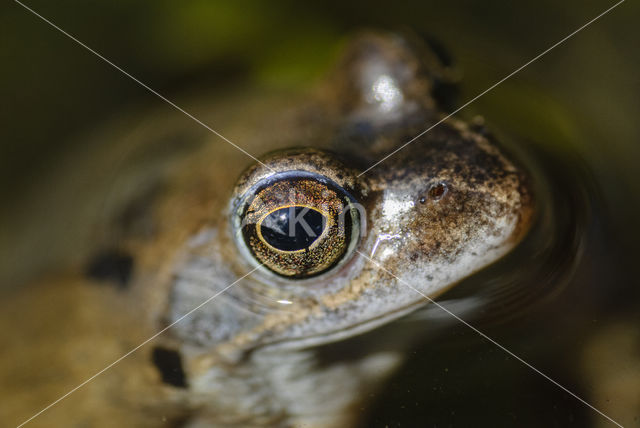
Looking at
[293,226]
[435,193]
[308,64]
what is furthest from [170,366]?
[308,64]

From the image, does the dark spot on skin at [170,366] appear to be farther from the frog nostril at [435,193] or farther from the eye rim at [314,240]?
the frog nostril at [435,193]

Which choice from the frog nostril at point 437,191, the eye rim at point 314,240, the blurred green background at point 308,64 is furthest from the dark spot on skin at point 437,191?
the blurred green background at point 308,64

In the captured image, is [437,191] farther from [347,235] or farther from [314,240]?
[314,240]

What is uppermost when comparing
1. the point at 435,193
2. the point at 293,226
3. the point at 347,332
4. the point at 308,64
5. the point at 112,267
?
the point at 308,64

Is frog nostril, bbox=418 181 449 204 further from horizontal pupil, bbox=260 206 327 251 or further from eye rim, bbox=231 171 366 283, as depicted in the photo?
horizontal pupil, bbox=260 206 327 251

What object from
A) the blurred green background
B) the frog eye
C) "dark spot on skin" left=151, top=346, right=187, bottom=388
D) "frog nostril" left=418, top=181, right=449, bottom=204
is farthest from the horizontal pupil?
the blurred green background

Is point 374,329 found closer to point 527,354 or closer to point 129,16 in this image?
point 527,354
